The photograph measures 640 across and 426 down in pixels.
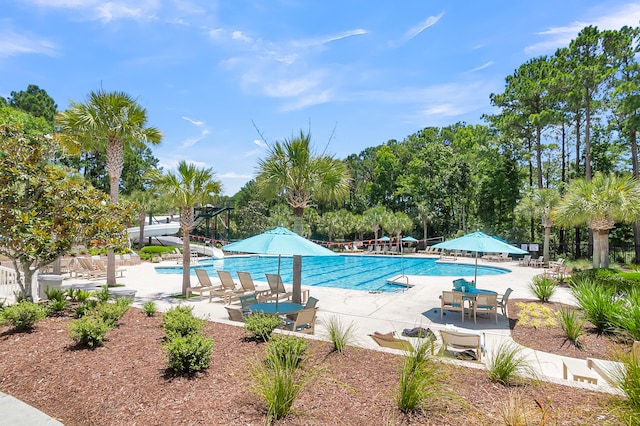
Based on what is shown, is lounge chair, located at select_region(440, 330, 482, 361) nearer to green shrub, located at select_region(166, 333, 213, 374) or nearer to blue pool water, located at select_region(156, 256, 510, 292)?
green shrub, located at select_region(166, 333, 213, 374)

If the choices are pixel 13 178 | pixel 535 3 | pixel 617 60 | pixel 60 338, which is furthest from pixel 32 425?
pixel 617 60

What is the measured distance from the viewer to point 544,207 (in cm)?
2383

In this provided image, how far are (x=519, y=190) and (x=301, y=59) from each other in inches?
1215

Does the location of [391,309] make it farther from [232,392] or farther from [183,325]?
[232,392]

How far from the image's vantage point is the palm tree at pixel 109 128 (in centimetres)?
1189

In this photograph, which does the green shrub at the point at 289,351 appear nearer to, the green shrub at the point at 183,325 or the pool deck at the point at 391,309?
the pool deck at the point at 391,309

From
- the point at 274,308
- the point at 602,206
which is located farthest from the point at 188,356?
the point at 602,206

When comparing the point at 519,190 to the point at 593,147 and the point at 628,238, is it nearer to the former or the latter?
the point at 593,147

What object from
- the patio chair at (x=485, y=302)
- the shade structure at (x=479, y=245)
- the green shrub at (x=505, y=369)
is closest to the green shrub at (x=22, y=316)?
the green shrub at (x=505, y=369)

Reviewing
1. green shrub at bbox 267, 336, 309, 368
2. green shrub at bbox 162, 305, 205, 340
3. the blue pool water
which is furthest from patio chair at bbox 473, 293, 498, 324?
green shrub at bbox 162, 305, 205, 340

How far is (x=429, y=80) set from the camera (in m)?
18.7

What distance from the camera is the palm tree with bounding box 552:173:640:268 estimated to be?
13.2 metres

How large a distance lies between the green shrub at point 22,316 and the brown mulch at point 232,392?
1.93ft

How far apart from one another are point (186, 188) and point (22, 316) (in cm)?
606
